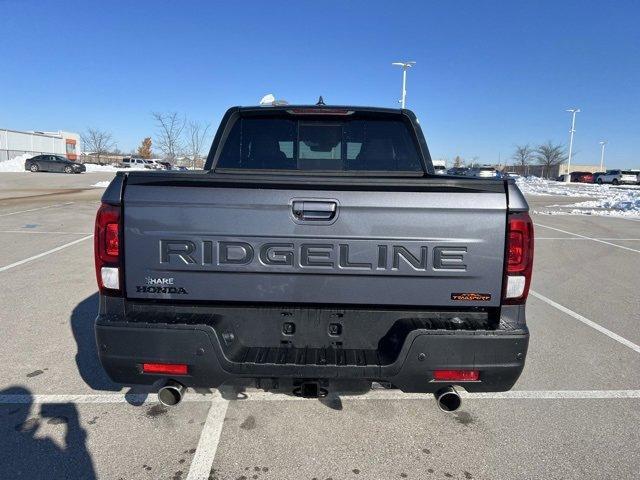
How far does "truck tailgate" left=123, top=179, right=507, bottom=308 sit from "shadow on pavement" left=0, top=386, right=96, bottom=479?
116 cm

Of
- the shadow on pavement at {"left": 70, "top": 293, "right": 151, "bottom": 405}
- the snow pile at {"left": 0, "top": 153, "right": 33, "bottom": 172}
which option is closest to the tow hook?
the shadow on pavement at {"left": 70, "top": 293, "right": 151, "bottom": 405}

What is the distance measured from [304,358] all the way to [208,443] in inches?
38.4

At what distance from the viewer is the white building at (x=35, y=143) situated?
56.2m

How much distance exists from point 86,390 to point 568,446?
3462 mm

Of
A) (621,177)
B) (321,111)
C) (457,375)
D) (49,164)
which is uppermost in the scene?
(621,177)

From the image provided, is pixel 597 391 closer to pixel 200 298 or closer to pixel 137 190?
pixel 200 298

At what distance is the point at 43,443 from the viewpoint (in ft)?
9.16

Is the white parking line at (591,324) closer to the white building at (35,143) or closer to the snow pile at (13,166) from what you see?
the snow pile at (13,166)

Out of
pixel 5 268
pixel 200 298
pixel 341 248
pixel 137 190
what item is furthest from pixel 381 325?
pixel 5 268

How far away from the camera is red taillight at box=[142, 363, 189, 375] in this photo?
7.96 ft

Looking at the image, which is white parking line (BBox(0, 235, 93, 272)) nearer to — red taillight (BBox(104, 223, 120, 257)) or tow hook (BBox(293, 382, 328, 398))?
red taillight (BBox(104, 223, 120, 257))

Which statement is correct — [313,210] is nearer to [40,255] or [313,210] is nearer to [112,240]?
[112,240]

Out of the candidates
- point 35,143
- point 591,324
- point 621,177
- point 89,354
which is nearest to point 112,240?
point 89,354

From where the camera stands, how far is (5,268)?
7.21m
